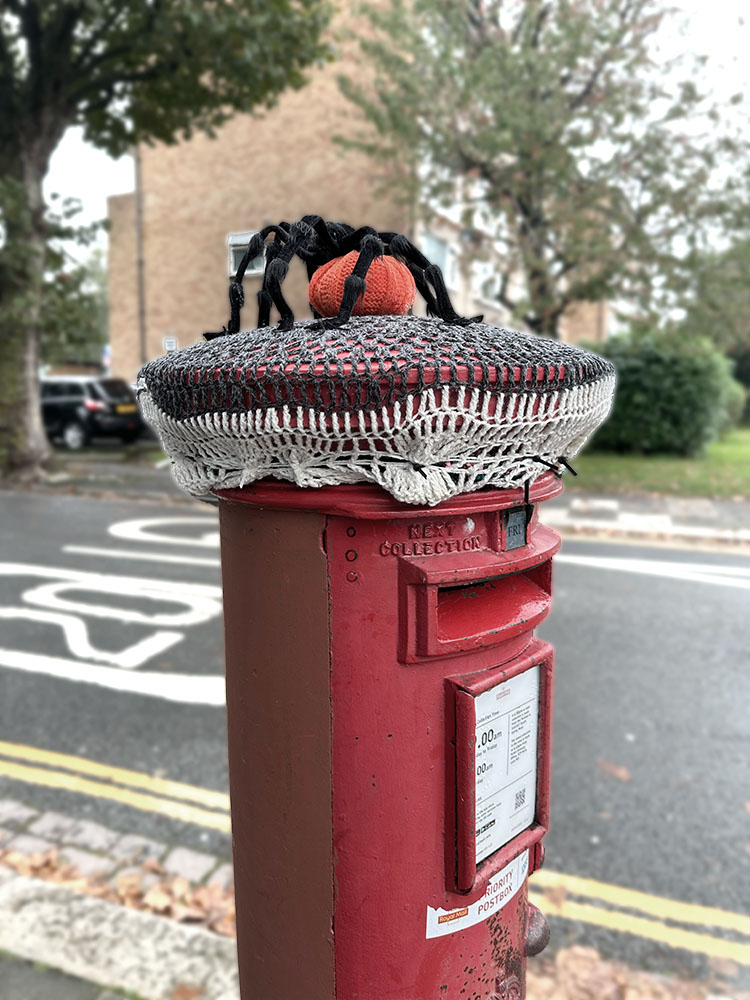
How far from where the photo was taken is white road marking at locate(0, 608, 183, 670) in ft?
16.1

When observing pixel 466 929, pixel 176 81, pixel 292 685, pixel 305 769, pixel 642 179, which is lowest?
pixel 466 929

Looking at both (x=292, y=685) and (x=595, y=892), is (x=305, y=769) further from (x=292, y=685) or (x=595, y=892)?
(x=595, y=892)

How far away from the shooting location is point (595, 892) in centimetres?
283

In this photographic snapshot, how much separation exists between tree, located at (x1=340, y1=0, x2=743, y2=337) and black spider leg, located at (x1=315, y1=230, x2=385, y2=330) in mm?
10205

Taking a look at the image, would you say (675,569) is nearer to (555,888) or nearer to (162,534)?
(555,888)

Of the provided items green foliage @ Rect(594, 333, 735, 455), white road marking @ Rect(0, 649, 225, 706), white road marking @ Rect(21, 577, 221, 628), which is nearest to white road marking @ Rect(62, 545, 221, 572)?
white road marking @ Rect(21, 577, 221, 628)

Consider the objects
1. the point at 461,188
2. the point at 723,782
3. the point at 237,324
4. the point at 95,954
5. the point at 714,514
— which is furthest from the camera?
the point at 461,188

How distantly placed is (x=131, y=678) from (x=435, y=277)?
3882 millimetres

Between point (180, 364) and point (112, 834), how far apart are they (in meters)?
2.55

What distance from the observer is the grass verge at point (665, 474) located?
440 inches

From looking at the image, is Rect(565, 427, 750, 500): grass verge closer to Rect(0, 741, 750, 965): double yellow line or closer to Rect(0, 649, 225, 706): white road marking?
Rect(0, 649, 225, 706): white road marking

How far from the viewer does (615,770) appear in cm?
368

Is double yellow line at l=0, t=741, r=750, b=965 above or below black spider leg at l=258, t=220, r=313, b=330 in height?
below

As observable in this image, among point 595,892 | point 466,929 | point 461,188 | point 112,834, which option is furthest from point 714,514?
point 466,929
